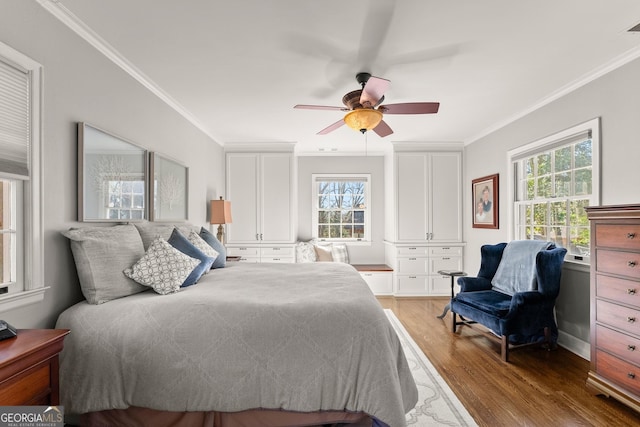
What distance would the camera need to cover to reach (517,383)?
2422 mm

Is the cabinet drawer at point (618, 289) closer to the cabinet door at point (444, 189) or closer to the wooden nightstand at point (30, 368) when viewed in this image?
the cabinet door at point (444, 189)

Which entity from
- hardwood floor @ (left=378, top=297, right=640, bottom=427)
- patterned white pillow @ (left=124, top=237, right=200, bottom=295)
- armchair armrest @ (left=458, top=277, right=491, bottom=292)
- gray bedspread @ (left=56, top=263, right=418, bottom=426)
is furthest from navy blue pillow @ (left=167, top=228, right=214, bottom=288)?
armchair armrest @ (left=458, top=277, right=491, bottom=292)

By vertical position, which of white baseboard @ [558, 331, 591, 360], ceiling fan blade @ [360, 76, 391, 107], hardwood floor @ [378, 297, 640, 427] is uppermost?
ceiling fan blade @ [360, 76, 391, 107]

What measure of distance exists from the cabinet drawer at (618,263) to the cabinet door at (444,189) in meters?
2.83

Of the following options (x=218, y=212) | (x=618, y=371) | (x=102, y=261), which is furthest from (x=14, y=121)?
(x=618, y=371)

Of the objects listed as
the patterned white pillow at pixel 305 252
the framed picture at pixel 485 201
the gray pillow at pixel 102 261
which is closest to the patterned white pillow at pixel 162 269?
the gray pillow at pixel 102 261

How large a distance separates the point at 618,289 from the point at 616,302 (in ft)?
0.31

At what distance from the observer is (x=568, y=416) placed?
2.01m

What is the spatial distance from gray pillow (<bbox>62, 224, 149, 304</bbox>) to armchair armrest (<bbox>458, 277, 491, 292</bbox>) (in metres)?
3.23

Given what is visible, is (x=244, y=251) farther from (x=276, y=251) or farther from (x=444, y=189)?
(x=444, y=189)

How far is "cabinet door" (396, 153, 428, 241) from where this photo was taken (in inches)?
202

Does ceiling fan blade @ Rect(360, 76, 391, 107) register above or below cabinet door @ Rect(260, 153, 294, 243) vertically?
above

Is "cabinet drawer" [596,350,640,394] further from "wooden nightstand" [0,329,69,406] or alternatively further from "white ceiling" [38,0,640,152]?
"wooden nightstand" [0,329,69,406]

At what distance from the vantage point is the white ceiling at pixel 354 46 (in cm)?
188
